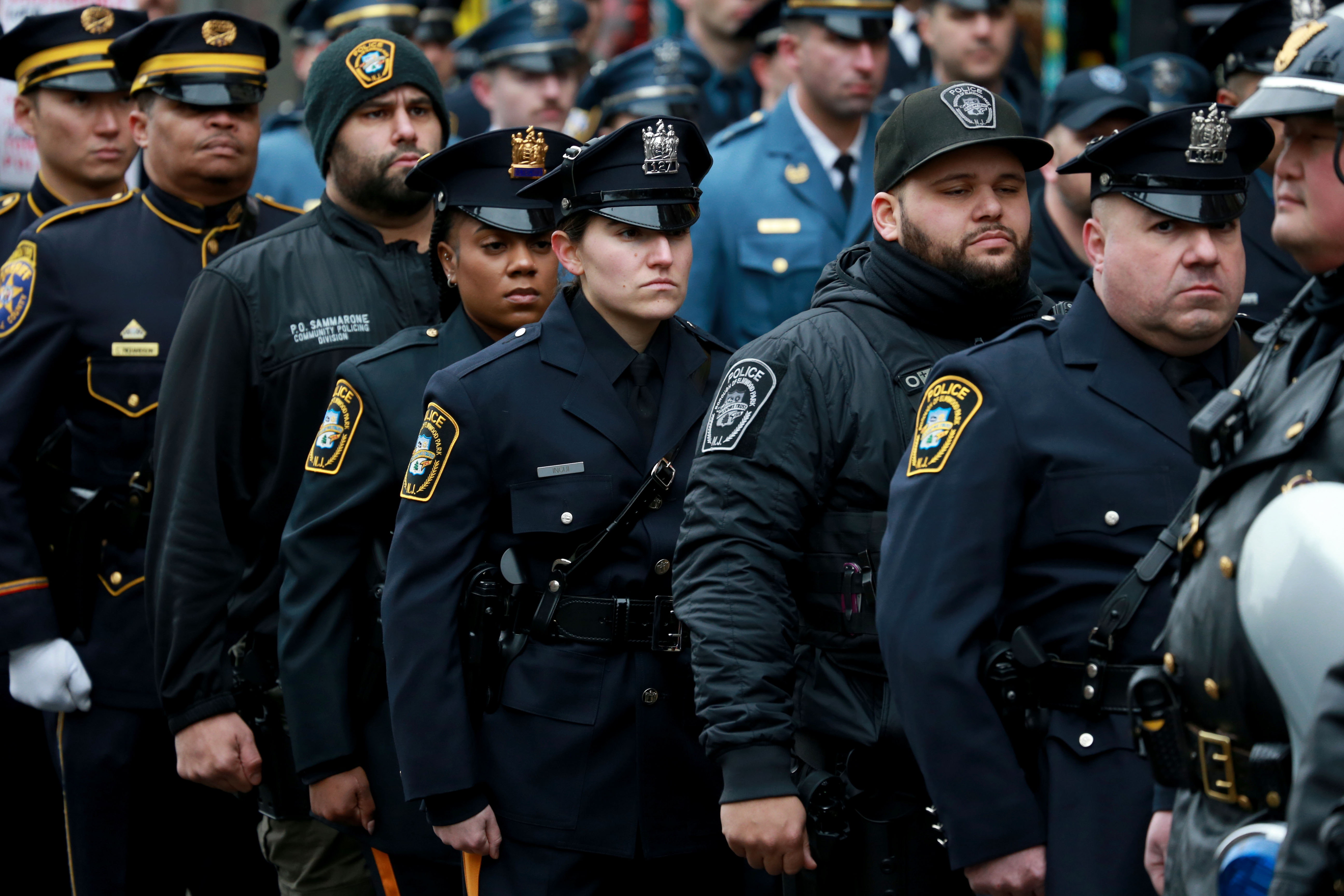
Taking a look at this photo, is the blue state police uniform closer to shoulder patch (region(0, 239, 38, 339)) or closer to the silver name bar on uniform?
shoulder patch (region(0, 239, 38, 339))

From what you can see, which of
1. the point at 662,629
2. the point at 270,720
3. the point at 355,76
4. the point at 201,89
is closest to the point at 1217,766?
the point at 662,629

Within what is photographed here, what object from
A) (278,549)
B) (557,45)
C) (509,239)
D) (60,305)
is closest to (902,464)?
(509,239)

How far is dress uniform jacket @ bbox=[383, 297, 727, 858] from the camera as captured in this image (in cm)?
370

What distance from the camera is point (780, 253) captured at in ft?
19.8

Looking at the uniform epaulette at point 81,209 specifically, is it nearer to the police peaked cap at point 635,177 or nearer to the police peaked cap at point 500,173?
the police peaked cap at point 500,173

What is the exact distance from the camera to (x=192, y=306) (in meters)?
4.53

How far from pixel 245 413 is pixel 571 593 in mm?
1272

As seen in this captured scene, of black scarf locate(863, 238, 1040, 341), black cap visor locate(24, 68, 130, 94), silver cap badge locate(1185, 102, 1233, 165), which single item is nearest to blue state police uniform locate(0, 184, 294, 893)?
black cap visor locate(24, 68, 130, 94)

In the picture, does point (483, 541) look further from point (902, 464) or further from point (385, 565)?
point (902, 464)

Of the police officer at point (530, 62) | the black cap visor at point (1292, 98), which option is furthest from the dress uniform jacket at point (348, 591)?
the police officer at point (530, 62)

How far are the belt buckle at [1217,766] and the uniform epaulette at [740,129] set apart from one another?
14.2ft

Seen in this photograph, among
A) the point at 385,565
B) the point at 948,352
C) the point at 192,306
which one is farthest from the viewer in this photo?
the point at 192,306

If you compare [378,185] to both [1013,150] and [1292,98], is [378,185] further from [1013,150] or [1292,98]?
[1292,98]

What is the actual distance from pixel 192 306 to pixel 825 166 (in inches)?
104
